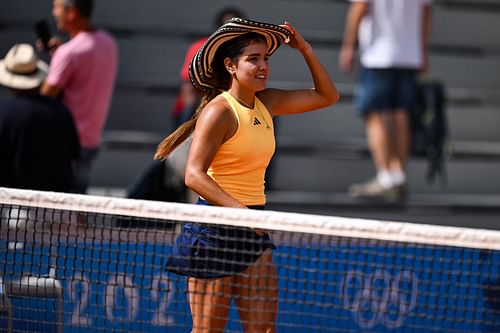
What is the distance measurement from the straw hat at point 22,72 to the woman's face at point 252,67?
7.85 feet

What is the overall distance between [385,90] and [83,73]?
2.59m

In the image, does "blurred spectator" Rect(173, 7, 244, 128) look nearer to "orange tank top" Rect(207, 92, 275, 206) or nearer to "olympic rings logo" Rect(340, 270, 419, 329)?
"olympic rings logo" Rect(340, 270, 419, 329)

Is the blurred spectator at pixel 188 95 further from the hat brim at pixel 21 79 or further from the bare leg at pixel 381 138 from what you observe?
the hat brim at pixel 21 79

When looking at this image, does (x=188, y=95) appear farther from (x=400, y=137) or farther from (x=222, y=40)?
(x=222, y=40)

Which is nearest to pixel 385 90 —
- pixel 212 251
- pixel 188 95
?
pixel 188 95

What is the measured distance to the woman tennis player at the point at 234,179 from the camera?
5094 millimetres

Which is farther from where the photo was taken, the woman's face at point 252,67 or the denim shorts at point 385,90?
the denim shorts at point 385,90

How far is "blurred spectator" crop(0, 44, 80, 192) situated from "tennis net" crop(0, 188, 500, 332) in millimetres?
299

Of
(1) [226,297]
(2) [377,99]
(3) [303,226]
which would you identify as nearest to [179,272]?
(1) [226,297]

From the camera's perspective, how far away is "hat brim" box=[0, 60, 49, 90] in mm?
7156

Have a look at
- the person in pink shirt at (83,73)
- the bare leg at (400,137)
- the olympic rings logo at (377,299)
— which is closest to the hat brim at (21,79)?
the person in pink shirt at (83,73)

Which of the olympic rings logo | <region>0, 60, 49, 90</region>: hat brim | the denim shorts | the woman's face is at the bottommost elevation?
the olympic rings logo

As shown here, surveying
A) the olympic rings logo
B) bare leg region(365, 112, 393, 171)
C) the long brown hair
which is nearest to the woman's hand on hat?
the long brown hair

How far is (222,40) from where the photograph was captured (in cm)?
518
